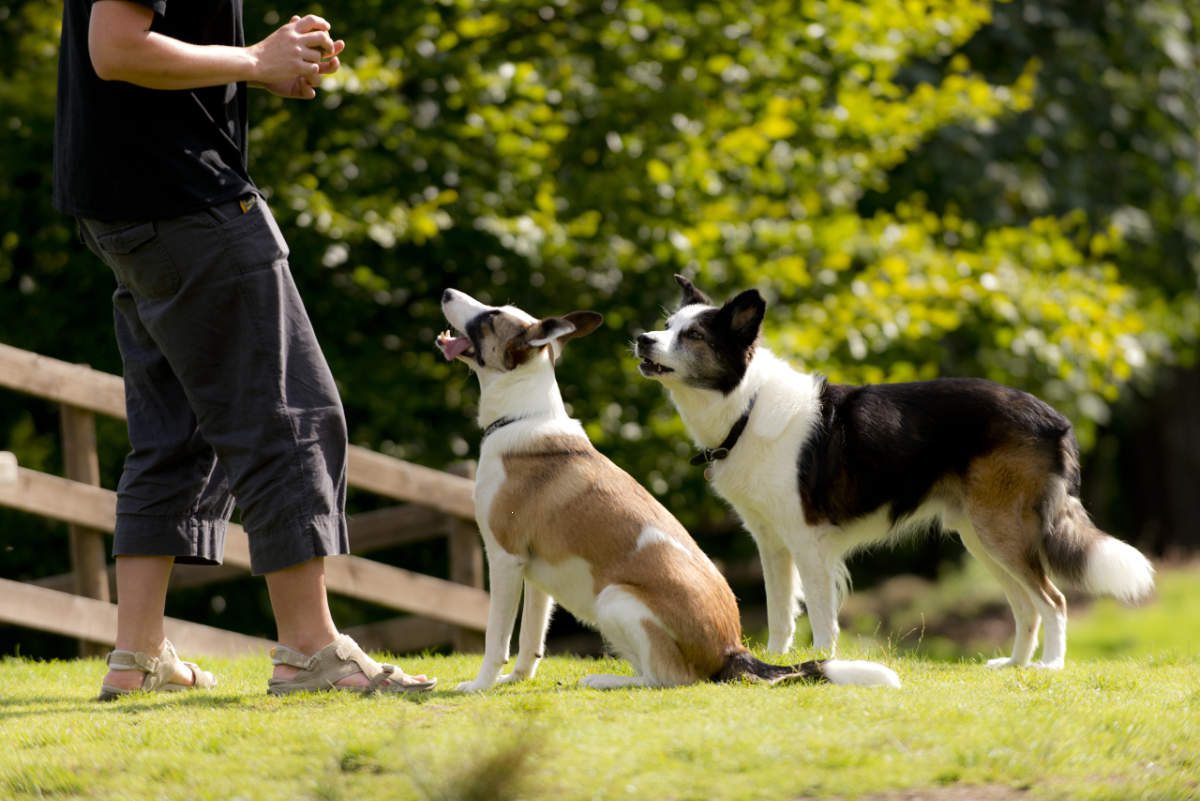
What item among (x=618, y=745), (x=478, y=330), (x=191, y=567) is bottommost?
(x=191, y=567)

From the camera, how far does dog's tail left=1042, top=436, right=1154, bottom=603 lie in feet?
20.5

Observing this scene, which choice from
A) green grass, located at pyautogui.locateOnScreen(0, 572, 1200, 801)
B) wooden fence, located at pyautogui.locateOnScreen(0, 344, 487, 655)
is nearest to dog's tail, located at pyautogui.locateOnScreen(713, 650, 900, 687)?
green grass, located at pyautogui.locateOnScreen(0, 572, 1200, 801)

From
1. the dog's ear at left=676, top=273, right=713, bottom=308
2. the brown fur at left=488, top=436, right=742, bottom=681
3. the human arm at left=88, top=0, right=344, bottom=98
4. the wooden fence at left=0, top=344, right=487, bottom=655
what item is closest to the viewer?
the human arm at left=88, top=0, right=344, bottom=98

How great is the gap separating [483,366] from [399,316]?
16.0 feet

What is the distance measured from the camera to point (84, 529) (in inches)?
294

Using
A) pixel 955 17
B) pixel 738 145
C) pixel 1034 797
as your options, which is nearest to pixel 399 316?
pixel 738 145

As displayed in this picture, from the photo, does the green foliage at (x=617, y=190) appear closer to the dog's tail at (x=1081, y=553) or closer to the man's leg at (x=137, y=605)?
the dog's tail at (x=1081, y=553)

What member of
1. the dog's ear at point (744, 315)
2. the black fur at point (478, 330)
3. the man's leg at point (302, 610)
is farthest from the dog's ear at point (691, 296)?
the man's leg at point (302, 610)

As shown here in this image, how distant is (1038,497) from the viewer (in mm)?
6332

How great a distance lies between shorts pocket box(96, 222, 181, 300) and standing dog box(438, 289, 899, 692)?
113 cm

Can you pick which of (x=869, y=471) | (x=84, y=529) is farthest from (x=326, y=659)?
(x=84, y=529)

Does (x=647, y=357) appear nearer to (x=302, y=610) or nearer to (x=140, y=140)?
(x=302, y=610)

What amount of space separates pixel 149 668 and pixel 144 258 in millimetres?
1458

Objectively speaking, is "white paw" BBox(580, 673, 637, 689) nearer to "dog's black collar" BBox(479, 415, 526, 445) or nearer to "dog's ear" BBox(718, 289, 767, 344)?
"dog's black collar" BBox(479, 415, 526, 445)
